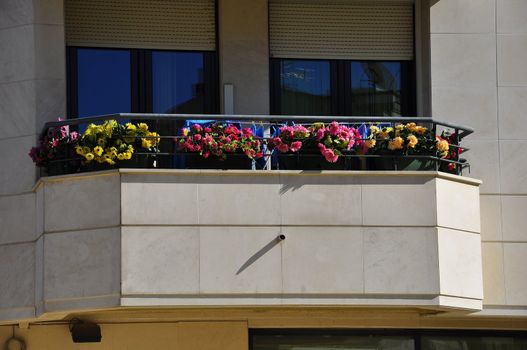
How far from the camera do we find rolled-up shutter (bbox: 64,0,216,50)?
19.7 metres

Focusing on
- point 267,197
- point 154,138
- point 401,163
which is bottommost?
point 267,197

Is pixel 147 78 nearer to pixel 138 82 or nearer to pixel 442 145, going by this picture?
pixel 138 82

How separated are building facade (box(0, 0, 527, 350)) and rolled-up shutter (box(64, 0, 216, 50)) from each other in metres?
0.02

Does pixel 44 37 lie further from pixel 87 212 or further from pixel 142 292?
pixel 142 292

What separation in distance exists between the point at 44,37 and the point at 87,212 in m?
2.83

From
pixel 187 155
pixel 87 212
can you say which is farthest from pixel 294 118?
pixel 87 212

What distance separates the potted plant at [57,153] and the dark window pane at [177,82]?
6.74 feet

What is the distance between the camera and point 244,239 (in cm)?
1762

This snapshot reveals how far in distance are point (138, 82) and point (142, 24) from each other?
0.85m

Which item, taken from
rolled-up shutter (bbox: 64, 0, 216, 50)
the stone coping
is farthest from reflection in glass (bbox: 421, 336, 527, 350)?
rolled-up shutter (bbox: 64, 0, 216, 50)

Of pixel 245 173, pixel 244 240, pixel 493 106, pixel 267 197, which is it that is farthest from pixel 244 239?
pixel 493 106

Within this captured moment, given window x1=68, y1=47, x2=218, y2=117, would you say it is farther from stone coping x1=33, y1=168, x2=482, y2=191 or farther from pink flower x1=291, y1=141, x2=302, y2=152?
pink flower x1=291, y1=141, x2=302, y2=152

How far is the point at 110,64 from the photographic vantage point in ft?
65.3

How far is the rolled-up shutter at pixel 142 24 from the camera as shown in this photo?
19.7m
